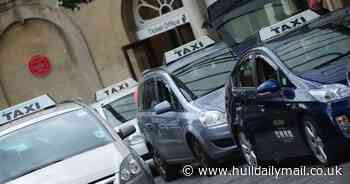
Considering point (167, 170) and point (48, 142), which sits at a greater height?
point (48, 142)

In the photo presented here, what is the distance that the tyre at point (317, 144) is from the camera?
11594mm

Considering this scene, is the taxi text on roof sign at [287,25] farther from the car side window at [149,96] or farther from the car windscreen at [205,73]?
the car side window at [149,96]

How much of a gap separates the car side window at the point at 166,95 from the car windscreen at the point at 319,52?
123 inches

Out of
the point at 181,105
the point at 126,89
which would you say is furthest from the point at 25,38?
the point at 181,105

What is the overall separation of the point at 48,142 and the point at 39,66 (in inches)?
957

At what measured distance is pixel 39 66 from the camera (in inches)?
1419

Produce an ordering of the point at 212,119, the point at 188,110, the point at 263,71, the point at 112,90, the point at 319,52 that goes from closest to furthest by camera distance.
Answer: the point at 319,52 → the point at 263,71 → the point at 212,119 → the point at 188,110 → the point at 112,90

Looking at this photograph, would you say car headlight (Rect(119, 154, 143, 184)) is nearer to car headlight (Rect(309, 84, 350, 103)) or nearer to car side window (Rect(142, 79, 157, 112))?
car headlight (Rect(309, 84, 350, 103))

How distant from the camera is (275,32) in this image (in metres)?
15.8

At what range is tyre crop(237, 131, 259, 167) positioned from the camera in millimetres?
13797

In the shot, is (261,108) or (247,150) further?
(247,150)

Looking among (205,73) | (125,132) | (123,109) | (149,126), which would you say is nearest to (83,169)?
(125,132)

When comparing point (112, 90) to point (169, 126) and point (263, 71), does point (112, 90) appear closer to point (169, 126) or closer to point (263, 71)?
point (169, 126)

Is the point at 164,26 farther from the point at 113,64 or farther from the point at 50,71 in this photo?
the point at 50,71
